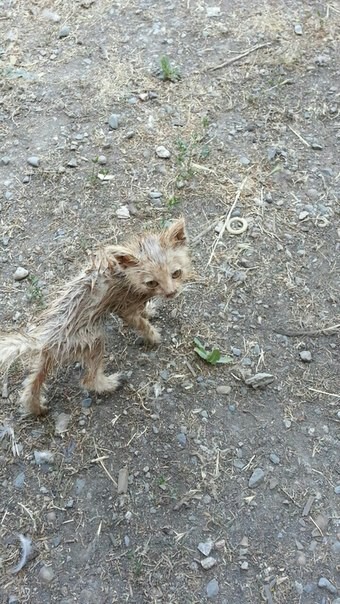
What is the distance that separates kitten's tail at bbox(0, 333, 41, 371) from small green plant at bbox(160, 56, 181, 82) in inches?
116

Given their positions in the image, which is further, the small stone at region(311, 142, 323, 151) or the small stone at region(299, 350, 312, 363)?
the small stone at region(311, 142, 323, 151)

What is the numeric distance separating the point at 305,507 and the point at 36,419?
1.55 meters

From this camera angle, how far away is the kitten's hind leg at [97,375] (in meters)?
3.41

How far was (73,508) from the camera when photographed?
3279mm

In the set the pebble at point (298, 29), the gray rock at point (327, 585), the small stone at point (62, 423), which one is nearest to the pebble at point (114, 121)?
the pebble at point (298, 29)

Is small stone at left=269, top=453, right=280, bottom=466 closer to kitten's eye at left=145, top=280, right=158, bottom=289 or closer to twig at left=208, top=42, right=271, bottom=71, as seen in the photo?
kitten's eye at left=145, top=280, right=158, bottom=289

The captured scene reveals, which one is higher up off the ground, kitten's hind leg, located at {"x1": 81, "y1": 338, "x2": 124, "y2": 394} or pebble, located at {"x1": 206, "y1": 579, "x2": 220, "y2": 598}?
kitten's hind leg, located at {"x1": 81, "y1": 338, "x2": 124, "y2": 394}

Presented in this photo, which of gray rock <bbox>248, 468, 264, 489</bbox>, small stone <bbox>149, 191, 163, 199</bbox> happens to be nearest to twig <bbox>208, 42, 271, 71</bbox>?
small stone <bbox>149, 191, 163, 199</bbox>

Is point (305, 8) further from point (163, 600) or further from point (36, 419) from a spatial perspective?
point (163, 600)

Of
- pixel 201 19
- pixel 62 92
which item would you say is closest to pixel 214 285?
pixel 62 92

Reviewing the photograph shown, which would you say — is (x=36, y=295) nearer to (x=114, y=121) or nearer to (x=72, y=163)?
(x=72, y=163)

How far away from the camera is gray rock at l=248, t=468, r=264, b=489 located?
11.0 ft

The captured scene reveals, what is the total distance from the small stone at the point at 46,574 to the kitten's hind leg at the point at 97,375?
0.96 metres

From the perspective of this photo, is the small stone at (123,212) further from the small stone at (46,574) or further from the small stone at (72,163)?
the small stone at (46,574)
